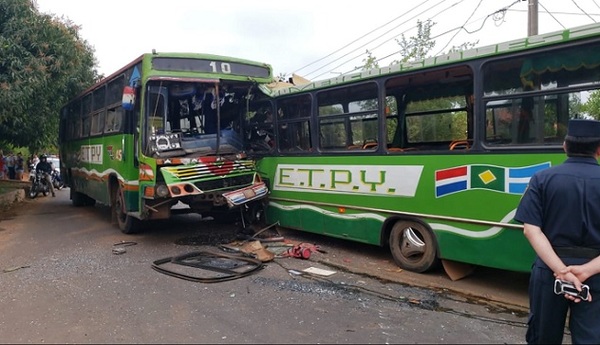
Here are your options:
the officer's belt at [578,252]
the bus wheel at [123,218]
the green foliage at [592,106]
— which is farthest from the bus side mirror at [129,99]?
the officer's belt at [578,252]

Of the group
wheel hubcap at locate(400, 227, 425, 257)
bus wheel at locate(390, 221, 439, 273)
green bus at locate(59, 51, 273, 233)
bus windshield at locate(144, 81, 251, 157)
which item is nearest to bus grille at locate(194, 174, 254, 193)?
green bus at locate(59, 51, 273, 233)

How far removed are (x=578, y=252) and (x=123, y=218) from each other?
26.1 feet

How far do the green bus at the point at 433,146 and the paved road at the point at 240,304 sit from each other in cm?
60

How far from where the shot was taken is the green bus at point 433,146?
4512 mm

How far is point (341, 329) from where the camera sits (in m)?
3.97

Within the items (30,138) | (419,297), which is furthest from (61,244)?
(30,138)

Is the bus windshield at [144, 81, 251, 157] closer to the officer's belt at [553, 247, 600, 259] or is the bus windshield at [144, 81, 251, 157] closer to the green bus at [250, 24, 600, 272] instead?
the green bus at [250, 24, 600, 272]

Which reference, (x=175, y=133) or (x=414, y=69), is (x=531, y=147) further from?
(x=175, y=133)

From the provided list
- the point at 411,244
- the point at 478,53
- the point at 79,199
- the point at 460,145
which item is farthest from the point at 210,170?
the point at 79,199

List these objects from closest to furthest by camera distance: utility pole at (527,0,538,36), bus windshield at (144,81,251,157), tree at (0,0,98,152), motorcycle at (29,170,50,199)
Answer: bus windshield at (144,81,251,157) < tree at (0,0,98,152) < utility pole at (527,0,538,36) < motorcycle at (29,170,50,199)

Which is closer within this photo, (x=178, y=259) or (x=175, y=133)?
(x=178, y=259)

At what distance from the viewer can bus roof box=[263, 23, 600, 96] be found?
425 cm

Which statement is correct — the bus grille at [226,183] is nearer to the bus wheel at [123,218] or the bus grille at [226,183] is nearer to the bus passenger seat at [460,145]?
the bus wheel at [123,218]

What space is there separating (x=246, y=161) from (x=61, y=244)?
362 cm
